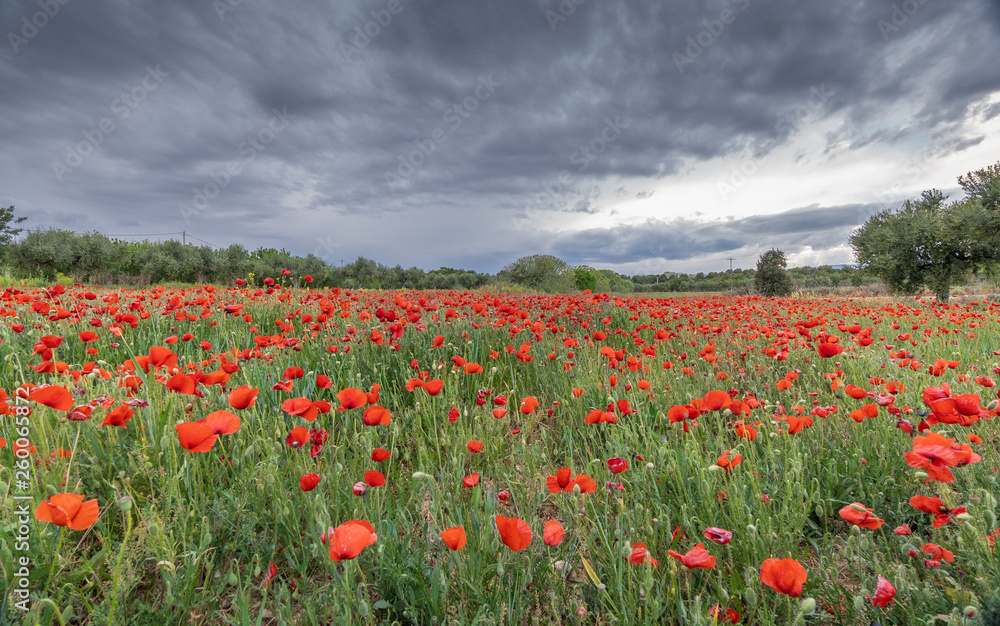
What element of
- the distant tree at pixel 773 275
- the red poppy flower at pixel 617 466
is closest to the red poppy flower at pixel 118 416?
the red poppy flower at pixel 617 466

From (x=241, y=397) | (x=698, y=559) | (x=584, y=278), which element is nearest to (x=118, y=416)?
(x=241, y=397)

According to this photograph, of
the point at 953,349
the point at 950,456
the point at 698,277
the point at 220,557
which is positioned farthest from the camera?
the point at 698,277

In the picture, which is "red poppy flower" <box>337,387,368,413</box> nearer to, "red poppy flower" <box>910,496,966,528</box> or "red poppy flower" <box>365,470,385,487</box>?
"red poppy flower" <box>365,470,385,487</box>

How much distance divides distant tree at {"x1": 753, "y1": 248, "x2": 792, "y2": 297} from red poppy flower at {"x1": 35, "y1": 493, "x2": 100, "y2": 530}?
173ft

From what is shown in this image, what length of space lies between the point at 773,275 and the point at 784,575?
53.5 m

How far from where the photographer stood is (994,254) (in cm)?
2411

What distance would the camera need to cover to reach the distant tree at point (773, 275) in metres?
44.9

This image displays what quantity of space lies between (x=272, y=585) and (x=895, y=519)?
2.86 meters

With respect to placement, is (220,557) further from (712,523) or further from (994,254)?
(994,254)

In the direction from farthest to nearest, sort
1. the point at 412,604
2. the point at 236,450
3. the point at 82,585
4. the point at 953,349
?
the point at 953,349, the point at 236,450, the point at 82,585, the point at 412,604

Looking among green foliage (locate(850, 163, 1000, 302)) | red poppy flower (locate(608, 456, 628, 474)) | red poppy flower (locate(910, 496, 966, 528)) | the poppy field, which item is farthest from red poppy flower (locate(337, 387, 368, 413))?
green foliage (locate(850, 163, 1000, 302))

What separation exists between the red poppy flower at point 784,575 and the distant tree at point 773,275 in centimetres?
5180

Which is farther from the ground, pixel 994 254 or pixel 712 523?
pixel 994 254

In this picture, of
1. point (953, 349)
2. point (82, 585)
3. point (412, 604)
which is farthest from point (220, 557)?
point (953, 349)
